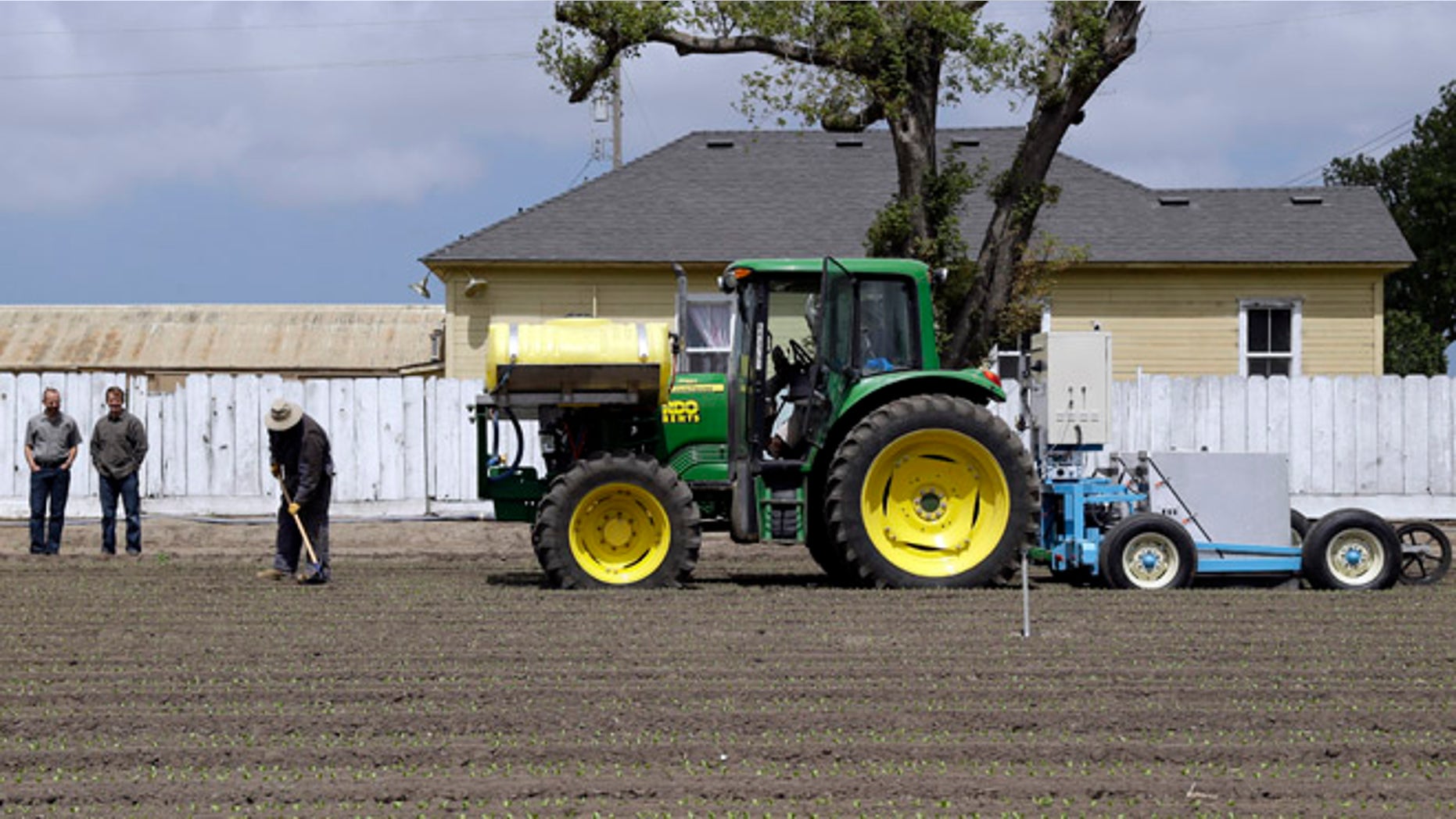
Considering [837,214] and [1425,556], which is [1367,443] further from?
[837,214]

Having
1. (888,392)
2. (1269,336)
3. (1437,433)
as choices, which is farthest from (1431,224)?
(888,392)

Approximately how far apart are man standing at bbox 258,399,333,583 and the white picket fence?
Answer: 686cm

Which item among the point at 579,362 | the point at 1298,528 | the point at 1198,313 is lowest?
the point at 1298,528

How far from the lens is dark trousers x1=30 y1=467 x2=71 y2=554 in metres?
17.8

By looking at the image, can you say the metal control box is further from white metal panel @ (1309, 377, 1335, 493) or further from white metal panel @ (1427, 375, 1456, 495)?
white metal panel @ (1427, 375, 1456, 495)

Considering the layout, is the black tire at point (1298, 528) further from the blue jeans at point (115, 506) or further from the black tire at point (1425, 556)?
the blue jeans at point (115, 506)

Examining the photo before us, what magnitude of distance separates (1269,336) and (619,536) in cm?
1706

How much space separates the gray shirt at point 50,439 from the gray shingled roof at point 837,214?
9.42 m

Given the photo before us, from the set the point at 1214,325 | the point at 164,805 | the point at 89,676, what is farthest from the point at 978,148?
the point at 164,805

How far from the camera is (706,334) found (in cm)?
1530

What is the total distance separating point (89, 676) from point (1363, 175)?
55.9 meters

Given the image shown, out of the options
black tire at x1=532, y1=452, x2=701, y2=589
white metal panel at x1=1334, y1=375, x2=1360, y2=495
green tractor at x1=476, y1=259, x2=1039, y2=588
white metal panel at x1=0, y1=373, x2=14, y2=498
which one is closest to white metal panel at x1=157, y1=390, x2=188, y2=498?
white metal panel at x1=0, y1=373, x2=14, y2=498

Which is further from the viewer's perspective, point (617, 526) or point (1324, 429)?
point (1324, 429)

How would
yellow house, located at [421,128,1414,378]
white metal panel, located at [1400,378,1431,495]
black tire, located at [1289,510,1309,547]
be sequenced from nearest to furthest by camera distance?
black tire, located at [1289,510,1309,547] → white metal panel, located at [1400,378,1431,495] → yellow house, located at [421,128,1414,378]
